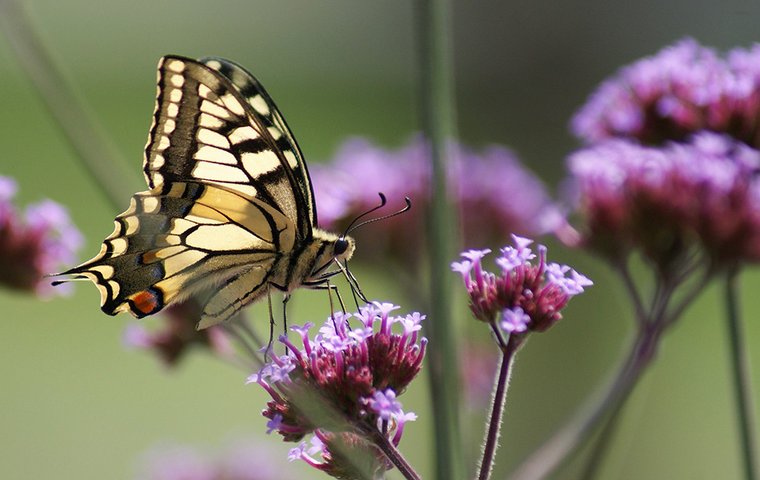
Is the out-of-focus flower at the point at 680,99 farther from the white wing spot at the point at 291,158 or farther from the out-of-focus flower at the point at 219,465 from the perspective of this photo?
the out-of-focus flower at the point at 219,465

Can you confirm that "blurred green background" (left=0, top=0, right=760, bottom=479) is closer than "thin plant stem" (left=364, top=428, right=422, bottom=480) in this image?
No

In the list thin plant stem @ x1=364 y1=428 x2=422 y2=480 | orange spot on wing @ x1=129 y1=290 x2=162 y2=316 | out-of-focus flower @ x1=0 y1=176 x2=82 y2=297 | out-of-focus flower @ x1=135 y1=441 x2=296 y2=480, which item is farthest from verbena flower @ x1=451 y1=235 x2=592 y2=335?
out-of-focus flower @ x1=135 y1=441 x2=296 y2=480

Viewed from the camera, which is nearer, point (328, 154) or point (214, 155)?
point (214, 155)

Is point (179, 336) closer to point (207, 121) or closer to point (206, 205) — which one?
point (206, 205)

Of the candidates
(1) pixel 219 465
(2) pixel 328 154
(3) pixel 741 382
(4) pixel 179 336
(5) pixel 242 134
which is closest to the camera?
(3) pixel 741 382

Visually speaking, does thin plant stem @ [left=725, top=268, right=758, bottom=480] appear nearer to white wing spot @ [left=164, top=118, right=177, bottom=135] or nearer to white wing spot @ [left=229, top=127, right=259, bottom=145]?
white wing spot @ [left=229, top=127, right=259, bottom=145]

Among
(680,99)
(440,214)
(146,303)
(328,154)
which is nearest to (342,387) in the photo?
(440,214)

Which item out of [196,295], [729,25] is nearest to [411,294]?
[196,295]
